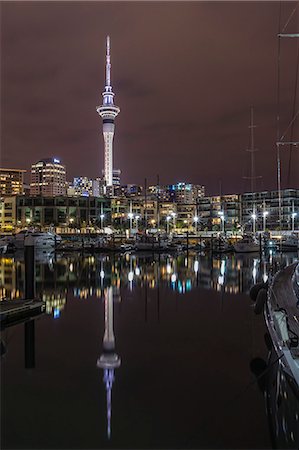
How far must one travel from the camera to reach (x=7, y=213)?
130 meters

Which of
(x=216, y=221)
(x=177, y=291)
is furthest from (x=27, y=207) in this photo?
(x=177, y=291)

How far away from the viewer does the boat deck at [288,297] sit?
12052 millimetres

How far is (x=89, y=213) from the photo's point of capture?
13700cm

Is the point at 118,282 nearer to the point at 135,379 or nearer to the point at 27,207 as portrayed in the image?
the point at 135,379

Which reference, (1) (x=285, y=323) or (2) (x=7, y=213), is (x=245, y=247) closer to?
(1) (x=285, y=323)

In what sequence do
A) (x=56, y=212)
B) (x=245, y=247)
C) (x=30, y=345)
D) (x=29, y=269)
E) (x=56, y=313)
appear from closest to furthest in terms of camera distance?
(x=30, y=345), (x=29, y=269), (x=56, y=313), (x=245, y=247), (x=56, y=212)

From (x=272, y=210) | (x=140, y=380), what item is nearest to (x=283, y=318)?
(x=140, y=380)

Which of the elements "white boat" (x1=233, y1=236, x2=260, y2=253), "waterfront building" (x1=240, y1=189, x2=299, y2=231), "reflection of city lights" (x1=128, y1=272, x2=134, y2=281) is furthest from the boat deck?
"waterfront building" (x1=240, y1=189, x2=299, y2=231)

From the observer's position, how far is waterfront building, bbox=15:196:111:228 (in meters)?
128

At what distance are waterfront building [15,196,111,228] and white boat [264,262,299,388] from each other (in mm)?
112853

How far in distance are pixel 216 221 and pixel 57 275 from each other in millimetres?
125710

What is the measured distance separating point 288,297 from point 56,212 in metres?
118

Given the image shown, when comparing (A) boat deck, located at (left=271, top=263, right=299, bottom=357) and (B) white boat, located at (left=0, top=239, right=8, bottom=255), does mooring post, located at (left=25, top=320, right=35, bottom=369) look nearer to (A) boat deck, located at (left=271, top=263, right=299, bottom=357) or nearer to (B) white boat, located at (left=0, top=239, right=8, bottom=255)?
(A) boat deck, located at (left=271, top=263, right=299, bottom=357)


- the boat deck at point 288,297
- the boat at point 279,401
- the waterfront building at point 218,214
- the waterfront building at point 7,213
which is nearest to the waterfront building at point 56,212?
the waterfront building at point 7,213
